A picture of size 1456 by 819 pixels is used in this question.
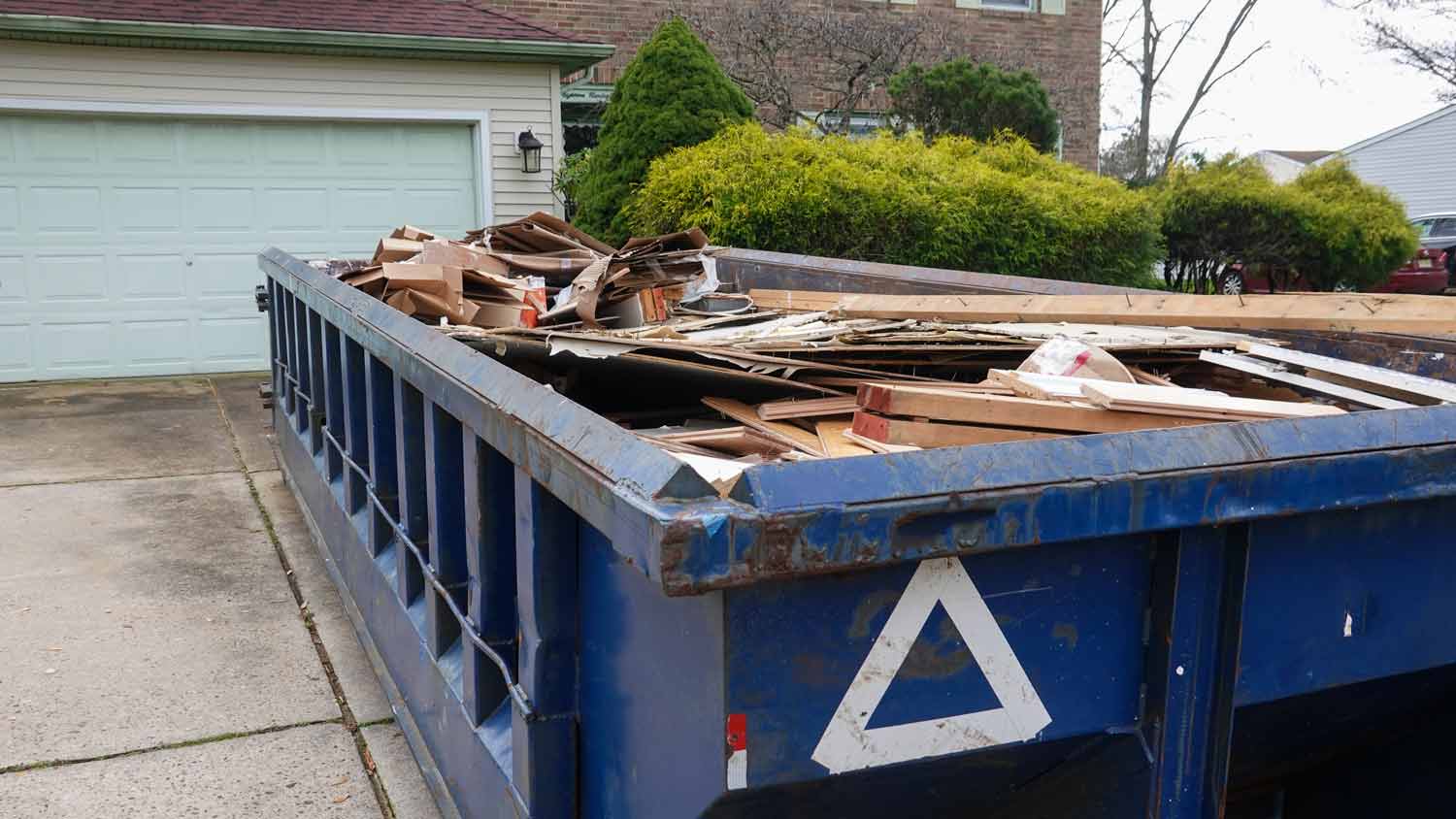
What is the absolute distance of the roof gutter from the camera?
10.7 metres

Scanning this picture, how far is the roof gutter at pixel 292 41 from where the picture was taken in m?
10.7

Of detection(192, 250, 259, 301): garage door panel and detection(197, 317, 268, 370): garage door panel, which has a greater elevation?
detection(192, 250, 259, 301): garage door panel

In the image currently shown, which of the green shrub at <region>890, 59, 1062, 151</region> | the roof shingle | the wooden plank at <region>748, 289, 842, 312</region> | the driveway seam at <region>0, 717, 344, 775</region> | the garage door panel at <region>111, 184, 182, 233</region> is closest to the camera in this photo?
the driveway seam at <region>0, 717, 344, 775</region>

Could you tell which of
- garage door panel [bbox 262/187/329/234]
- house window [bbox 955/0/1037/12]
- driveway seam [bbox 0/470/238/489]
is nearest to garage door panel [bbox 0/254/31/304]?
garage door panel [bbox 262/187/329/234]

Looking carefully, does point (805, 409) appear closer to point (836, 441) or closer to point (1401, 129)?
point (836, 441)

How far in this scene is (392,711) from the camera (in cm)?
388

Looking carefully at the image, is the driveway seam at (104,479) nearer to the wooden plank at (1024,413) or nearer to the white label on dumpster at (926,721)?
the wooden plank at (1024,413)

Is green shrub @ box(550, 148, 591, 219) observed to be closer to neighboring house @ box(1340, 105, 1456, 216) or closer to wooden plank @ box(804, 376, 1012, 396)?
wooden plank @ box(804, 376, 1012, 396)

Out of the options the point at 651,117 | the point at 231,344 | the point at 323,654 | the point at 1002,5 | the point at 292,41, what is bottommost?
the point at 323,654

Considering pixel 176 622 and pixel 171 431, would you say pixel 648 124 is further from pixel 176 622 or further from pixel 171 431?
pixel 176 622

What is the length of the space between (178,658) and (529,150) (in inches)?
349

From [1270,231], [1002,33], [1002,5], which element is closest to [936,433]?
[1270,231]

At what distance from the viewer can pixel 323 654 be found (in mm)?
4488

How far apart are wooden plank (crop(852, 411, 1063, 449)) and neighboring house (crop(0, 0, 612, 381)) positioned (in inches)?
423
